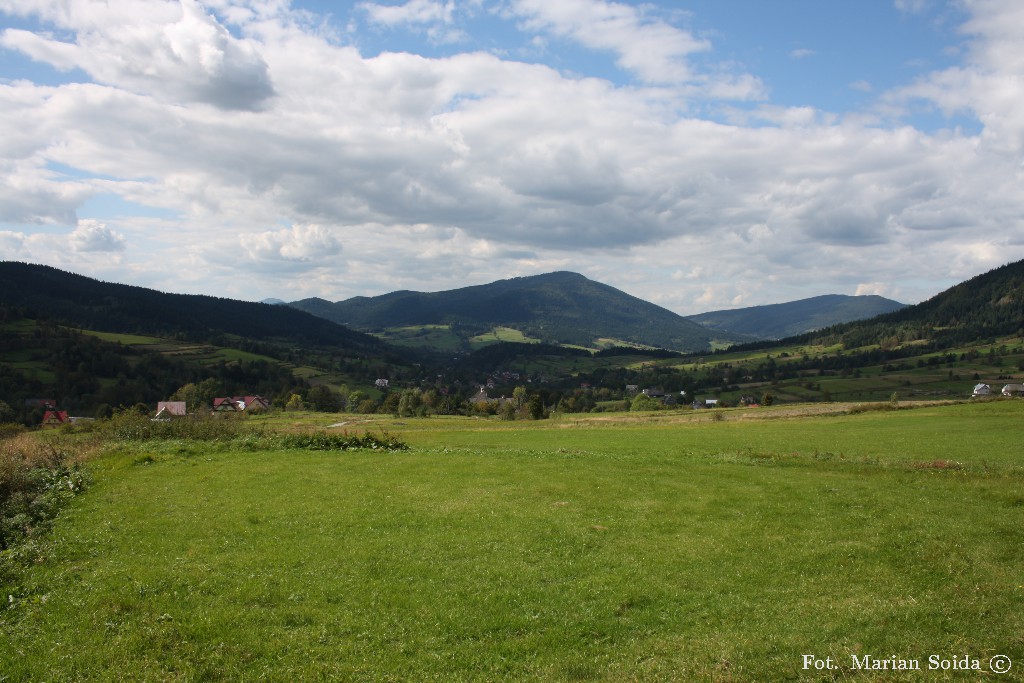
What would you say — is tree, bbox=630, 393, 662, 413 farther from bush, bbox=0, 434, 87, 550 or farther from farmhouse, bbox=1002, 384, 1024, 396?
bush, bbox=0, 434, 87, 550

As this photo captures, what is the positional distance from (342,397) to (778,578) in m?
175

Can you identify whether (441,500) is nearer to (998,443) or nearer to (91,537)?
(91,537)

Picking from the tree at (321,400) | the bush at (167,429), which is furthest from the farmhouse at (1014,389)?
the tree at (321,400)

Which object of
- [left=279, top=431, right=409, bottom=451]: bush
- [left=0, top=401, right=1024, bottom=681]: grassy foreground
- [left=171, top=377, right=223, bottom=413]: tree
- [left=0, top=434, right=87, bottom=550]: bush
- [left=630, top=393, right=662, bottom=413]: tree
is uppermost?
[left=0, top=434, right=87, bottom=550]: bush

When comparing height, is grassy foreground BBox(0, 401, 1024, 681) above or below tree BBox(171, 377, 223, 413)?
above

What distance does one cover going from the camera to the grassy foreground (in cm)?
1056

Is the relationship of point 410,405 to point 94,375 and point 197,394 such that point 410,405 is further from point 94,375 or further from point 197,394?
point 94,375

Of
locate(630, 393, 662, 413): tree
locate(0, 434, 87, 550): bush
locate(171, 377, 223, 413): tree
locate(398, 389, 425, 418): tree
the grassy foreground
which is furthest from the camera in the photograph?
locate(630, 393, 662, 413): tree

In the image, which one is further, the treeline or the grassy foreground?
the treeline

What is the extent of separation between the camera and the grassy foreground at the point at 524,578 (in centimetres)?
1056

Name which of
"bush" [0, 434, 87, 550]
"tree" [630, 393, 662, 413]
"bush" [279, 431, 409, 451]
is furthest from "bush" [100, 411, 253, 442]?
"tree" [630, 393, 662, 413]

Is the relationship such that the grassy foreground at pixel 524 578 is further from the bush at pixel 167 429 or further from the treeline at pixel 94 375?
the treeline at pixel 94 375

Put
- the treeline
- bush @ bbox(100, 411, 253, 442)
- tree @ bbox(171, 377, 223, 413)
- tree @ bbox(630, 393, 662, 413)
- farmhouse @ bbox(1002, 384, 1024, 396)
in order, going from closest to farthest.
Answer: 1. bush @ bbox(100, 411, 253, 442)
2. farmhouse @ bbox(1002, 384, 1024, 396)
3. the treeline
4. tree @ bbox(171, 377, 223, 413)
5. tree @ bbox(630, 393, 662, 413)

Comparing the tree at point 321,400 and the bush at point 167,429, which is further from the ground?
the bush at point 167,429
